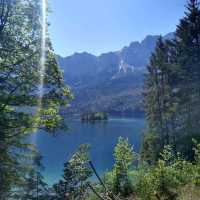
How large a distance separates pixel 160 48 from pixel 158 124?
30.2ft

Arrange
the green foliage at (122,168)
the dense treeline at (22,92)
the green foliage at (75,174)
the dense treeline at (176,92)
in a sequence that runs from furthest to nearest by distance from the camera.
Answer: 1. the dense treeline at (176,92)
2. the green foliage at (122,168)
3. the green foliage at (75,174)
4. the dense treeline at (22,92)

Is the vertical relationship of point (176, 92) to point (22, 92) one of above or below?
above

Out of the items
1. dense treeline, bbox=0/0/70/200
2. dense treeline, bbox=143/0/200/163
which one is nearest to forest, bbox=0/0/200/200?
dense treeline, bbox=0/0/70/200

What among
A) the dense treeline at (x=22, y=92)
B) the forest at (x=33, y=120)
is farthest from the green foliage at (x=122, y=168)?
the dense treeline at (x=22, y=92)

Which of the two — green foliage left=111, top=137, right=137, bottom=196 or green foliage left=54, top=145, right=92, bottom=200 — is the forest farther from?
green foliage left=111, top=137, right=137, bottom=196

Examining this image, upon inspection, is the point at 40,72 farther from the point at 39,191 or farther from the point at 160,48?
the point at 160,48

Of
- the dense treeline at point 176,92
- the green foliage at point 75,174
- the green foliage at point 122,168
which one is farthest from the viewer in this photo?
the dense treeline at point 176,92

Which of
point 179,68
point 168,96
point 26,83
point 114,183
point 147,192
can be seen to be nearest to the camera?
point 147,192

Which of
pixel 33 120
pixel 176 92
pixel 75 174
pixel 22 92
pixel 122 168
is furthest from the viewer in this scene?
pixel 176 92

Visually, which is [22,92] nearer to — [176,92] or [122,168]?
[122,168]

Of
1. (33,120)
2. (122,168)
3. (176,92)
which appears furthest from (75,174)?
(176,92)

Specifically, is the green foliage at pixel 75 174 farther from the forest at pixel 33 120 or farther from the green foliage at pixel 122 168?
the green foliage at pixel 122 168

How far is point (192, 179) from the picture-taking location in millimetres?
12594

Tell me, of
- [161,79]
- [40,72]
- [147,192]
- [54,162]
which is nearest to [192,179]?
[147,192]
